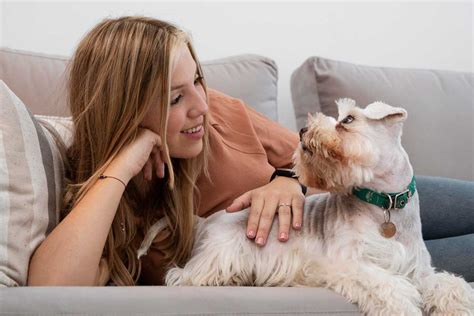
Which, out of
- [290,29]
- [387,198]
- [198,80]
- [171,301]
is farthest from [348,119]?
[290,29]

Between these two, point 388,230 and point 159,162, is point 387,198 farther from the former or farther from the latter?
point 159,162

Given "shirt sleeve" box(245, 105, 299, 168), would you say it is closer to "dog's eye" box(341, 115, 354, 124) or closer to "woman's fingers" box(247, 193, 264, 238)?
"woman's fingers" box(247, 193, 264, 238)

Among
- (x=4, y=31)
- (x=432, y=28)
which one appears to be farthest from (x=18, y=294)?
(x=432, y=28)

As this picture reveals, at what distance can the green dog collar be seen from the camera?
117 cm

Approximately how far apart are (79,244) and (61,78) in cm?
82

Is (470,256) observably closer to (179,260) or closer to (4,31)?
(179,260)

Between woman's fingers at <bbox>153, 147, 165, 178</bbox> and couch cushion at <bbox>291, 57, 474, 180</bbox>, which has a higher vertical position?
woman's fingers at <bbox>153, 147, 165, 178</bbox>

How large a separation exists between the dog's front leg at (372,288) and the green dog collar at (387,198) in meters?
0.13

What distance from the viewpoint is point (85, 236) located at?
114cm

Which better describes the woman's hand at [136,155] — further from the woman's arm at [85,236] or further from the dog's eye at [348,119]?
the dog's eye at [348,119]

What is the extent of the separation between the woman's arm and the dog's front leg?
44 cm

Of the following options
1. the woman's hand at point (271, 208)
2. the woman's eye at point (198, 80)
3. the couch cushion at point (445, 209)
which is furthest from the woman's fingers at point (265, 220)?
the couch cushion at point (445, 209)

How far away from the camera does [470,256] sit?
63.1 inches

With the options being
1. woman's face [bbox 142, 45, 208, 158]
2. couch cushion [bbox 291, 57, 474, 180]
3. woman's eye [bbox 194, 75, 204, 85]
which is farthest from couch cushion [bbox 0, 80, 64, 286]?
couch cushion [bbox 291, 57, 474, 180]
